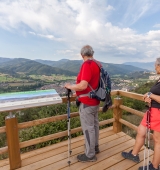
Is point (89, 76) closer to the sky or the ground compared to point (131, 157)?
closer to the sky

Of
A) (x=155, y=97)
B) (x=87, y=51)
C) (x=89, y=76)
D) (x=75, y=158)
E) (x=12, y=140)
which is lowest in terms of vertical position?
(x=75, y=158)

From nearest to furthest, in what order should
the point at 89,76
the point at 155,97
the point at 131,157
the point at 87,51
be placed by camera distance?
the point at 155,97, the point at 89,76, the point at 87,51, the point at 131,157

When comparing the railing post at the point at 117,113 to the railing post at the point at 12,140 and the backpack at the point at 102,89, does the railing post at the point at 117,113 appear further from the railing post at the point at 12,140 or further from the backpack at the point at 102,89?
the railing post at the point at 12,140

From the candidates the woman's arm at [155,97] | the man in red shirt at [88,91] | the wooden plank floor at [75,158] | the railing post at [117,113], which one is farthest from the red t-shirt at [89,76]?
the railing post at [117,113]

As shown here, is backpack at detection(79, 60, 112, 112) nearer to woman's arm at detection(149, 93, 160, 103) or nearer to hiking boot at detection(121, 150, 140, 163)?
woman's arm at detection(149, 93, 160, 103)

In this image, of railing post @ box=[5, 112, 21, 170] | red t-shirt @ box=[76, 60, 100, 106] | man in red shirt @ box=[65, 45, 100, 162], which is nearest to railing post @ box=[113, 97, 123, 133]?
man in red shirt @ box=[65, 45, 100, 162]

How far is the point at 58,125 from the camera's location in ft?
13.0

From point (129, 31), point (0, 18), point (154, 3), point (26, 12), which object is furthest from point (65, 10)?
point (129, 31)

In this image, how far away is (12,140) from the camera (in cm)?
A: 204

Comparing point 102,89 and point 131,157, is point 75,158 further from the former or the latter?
point 102,89

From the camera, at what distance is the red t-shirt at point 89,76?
1.87m

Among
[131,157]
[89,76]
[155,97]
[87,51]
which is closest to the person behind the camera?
[155,97]

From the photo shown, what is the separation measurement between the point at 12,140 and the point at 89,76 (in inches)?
52.2

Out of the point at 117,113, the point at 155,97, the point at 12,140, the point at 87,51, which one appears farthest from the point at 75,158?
the point at 87,51
